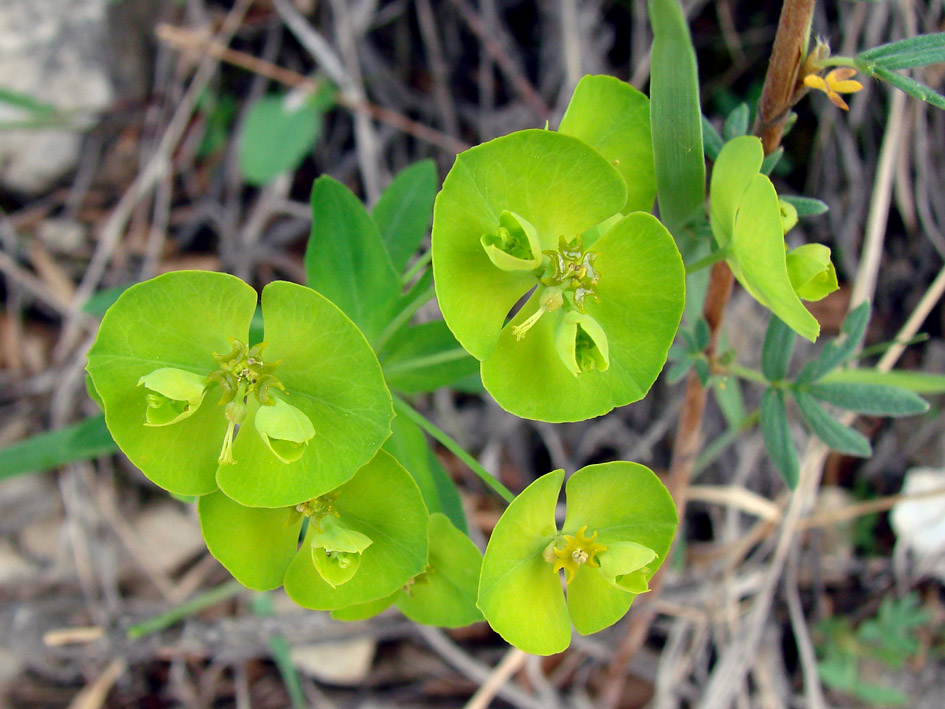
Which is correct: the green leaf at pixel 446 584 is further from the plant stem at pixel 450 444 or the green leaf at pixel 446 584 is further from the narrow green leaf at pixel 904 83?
the narrow green leaf at pixel 904 83

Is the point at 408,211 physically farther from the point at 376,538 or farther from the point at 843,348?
the point at 843,348

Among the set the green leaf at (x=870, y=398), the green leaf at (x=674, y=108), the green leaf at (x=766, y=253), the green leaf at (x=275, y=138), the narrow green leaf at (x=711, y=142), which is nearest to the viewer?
the green leaf at (x=766, y=253)

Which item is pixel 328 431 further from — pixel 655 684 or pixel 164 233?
pixel 164 233

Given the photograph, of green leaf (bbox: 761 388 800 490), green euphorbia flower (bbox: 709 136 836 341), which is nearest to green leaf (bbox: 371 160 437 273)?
green euphorbia flower (bbox: 709 136 836 341)

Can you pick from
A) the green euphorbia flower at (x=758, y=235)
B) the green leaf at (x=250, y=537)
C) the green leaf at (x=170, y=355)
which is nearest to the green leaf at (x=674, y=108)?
the green euphorbia flower at (x=758, y=235)

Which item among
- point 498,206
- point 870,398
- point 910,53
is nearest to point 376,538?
point 498,206
